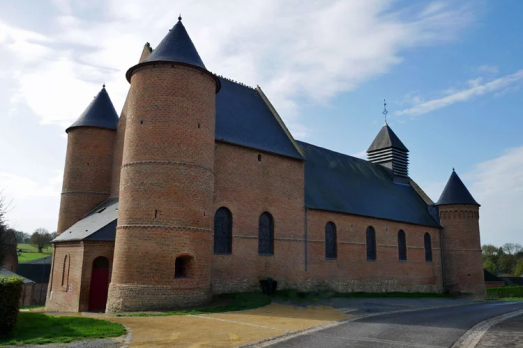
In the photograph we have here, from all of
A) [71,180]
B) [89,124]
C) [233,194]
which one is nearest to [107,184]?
[71,180]

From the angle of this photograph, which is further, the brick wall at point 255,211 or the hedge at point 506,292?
the hedge at point 506,292

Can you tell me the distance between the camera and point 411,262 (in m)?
29.7

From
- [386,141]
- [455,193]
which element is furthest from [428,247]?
[386,141]

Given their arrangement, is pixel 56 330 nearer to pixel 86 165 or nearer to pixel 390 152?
pixel 86 165

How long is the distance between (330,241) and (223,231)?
8130 mm

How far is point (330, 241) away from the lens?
24781 mm

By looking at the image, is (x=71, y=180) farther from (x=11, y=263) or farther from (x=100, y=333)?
(x=11, y=263)

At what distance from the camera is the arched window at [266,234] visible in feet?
69.6

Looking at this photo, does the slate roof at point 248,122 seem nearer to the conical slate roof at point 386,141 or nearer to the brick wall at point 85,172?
the brick wall at point 85,172

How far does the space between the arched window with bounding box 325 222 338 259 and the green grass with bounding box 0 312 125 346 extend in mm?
15304

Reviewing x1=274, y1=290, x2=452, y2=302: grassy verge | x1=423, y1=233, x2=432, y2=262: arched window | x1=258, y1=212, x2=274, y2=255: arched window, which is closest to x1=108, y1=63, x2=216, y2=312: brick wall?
x1=258, y1=212, x2=274, y2=255: arched window

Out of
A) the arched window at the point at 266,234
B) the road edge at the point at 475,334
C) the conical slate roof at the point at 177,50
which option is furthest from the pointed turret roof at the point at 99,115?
the road edge at the point at 475,334

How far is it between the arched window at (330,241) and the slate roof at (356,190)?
1.14 meters

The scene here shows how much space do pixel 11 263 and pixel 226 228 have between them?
28.2 meters
